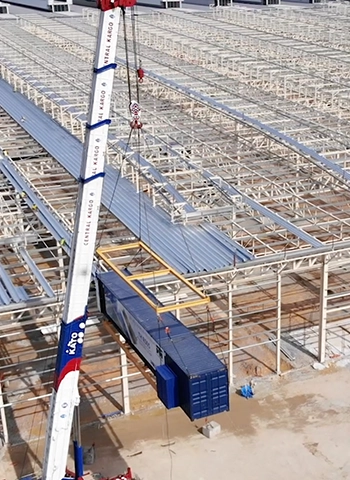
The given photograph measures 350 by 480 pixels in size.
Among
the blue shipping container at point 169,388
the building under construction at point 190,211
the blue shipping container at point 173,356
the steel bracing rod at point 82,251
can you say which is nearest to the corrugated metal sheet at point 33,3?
the building under construction at point 190,211

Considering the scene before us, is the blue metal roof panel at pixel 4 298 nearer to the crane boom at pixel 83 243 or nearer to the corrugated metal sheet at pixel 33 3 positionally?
the crane boom at pixel 83 243

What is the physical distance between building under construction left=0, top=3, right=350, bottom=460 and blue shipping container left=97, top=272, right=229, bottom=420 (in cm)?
76

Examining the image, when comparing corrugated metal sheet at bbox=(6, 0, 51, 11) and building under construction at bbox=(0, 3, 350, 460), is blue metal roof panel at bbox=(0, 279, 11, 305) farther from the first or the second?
corrugated metal sheet at bbox=(6, 0, 51, 11)

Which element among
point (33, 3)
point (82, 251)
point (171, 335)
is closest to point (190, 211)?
point (171, 335)

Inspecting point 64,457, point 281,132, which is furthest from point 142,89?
point 64,457

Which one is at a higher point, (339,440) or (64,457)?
(64,457)

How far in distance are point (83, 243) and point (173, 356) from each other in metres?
3.36

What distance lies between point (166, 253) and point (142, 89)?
24184 mm

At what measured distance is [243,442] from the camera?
2281cm

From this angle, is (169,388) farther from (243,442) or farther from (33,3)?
(33,3)

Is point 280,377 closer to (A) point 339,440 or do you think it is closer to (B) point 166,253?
(A) point 339,440

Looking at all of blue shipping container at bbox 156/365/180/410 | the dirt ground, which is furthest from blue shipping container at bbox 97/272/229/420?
the dirt ground

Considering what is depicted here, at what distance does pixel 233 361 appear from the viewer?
1069 inches

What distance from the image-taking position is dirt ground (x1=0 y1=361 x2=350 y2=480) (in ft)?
70.8
